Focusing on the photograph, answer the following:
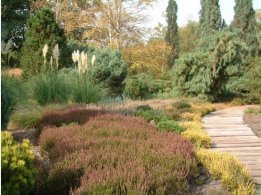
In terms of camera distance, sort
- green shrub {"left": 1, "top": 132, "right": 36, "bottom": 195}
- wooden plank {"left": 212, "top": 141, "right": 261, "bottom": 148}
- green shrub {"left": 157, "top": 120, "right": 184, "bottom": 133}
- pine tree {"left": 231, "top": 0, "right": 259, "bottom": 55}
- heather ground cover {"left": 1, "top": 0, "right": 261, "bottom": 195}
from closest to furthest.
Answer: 1. green shrub {"left": 1, "top": 132, "right": 36, "bottom": 195}
2. heather ground cover {"left": 1, "top": 0, "right": 261, "bottom": 195}
3. wooden plank {"left": 212, "top": 141, "right": 261, "bottom": 148}
4. green shrub {"left": 157, "top": 120, "right": 184, "bottom": 133}
5. pine tree {"left": 231, "top": 0, "right": 259, "bottom": 55}

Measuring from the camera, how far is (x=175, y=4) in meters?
30.6

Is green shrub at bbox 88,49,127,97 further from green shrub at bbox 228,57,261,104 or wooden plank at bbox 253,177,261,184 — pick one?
wooden plank at bbox 253,177,261,184

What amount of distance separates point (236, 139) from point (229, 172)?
3.30 meters

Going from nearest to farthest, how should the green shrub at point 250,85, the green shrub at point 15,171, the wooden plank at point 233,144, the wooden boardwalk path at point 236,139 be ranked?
the green shrub at point 15,171 → the wooden boardwalk path at point 236,139 → the wooden plank at point 233,144 → the green shrub at point 250,85

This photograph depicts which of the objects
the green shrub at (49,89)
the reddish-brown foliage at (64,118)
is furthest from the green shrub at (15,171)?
the green shrub at (49,89)

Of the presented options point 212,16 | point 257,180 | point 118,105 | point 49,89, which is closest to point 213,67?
point 118,105

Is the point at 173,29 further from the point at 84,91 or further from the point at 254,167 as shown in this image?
the point at 254,167

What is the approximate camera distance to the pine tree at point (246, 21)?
2491cm

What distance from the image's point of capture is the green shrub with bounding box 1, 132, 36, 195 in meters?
3.23

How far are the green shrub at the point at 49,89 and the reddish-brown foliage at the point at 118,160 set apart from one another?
12.0 ft

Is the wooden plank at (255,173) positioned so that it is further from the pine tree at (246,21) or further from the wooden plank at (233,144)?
the pine tree at (246,21)

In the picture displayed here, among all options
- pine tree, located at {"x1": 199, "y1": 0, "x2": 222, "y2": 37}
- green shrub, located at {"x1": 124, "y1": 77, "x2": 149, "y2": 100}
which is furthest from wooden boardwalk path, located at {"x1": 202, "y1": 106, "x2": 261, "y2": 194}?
pine tree, located at {"x1": 199, "y1": 0, "x2": 222, "y2": 37}

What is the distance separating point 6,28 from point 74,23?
5220 mm

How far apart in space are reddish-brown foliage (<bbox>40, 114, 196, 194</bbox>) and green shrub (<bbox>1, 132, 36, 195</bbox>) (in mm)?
447
